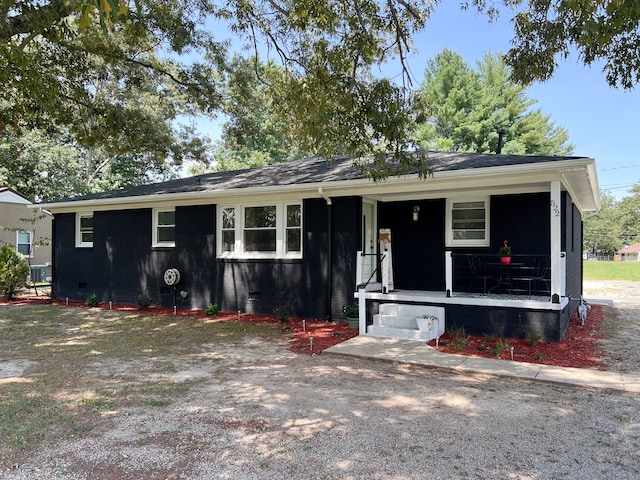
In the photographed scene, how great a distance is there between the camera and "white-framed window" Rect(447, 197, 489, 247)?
28.9 feet

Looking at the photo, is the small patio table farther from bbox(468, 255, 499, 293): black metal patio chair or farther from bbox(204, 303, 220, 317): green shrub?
bbox(204, 303, 220, 317): green shrub

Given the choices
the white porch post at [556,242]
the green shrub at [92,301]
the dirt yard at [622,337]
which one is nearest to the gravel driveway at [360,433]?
the dirt yard at [622,337]

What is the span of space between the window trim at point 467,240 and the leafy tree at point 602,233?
287 ft

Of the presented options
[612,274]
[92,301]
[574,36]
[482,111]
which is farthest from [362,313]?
[612,274]

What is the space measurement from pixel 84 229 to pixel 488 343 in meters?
11.9

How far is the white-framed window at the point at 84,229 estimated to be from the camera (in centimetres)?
1321

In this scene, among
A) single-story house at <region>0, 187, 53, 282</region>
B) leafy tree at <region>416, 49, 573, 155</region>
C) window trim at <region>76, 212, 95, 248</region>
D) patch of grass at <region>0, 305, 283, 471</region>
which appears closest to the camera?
patch of grass at <region>0, 305, 283, 471</region>

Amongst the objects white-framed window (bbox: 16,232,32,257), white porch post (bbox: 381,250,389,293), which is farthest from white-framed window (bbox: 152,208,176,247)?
white-framed window (bbox: 16,232,32,257)

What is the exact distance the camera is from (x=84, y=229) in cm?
1337

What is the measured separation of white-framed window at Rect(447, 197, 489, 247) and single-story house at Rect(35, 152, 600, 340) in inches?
0.8

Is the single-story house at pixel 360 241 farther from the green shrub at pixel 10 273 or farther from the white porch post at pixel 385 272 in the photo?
the green shrub at pixel 10 273

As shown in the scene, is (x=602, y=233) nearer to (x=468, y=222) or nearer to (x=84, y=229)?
(x=468, y=222)

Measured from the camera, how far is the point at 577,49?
5910mm

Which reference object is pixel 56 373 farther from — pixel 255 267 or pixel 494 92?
pixel 494 92
